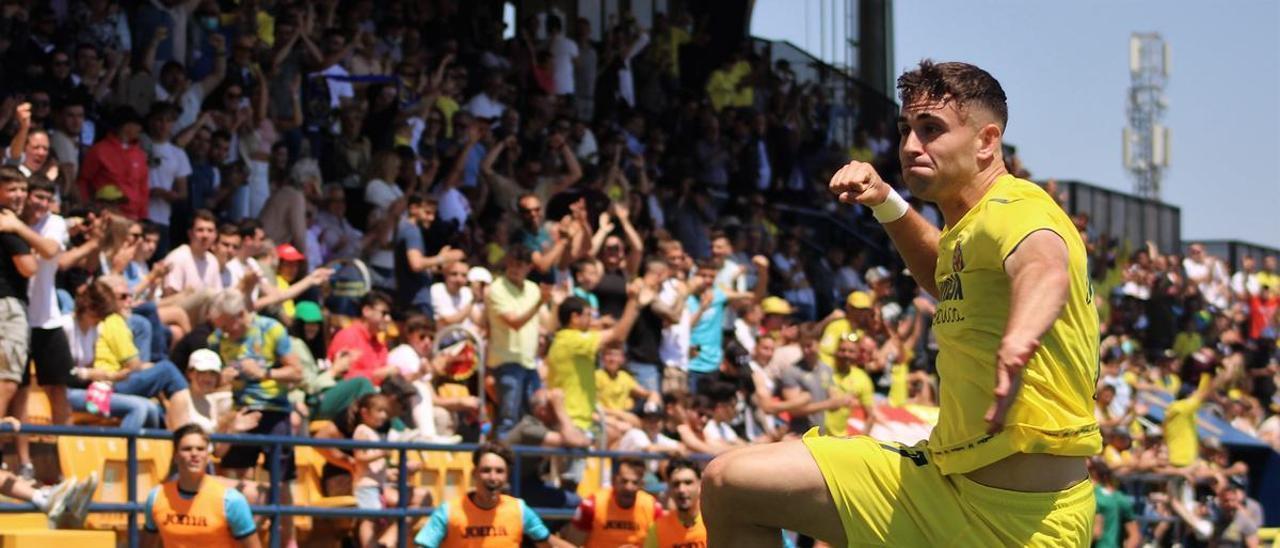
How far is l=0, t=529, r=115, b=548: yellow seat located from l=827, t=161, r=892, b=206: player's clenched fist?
197 inches

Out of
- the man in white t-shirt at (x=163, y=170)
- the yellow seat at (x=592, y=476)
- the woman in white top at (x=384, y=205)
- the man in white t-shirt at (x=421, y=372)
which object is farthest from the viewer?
the woman in white top at (x=384, y=205)

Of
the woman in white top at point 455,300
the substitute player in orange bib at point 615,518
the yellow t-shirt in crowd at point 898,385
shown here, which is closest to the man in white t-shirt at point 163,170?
the woman in white top at point 455,300

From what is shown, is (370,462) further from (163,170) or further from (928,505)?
(928,505)

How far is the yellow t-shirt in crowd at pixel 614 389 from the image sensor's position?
14953mm

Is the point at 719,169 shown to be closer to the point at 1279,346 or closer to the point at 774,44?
the point at 774,44

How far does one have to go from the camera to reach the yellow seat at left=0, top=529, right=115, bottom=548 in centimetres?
904

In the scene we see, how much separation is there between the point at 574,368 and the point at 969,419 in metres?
9.14

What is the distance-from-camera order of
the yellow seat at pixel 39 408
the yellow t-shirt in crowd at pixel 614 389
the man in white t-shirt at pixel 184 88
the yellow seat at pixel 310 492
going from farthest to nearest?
the man in white t-shirt at pixel 184 88, the yellow t-shirt in crowd at pixel 614 389, the yellow seat at pixel 310 492, the yellow seat at pixel 39 408

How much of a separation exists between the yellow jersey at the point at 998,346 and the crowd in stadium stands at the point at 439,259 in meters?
6.15

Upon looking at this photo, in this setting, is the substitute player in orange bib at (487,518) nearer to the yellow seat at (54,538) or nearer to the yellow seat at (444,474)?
the yellow seat at (444,474)

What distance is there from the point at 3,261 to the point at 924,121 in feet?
21.8

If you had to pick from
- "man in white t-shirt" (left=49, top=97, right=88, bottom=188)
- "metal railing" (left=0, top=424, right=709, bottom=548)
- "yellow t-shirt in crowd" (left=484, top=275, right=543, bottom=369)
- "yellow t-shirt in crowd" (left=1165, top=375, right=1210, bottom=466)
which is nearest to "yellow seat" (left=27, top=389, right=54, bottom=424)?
"metal railing" (left=0, top=424, right=709, bottom=548)

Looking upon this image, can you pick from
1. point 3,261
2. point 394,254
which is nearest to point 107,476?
point 3,261

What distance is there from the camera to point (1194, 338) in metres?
26.9
